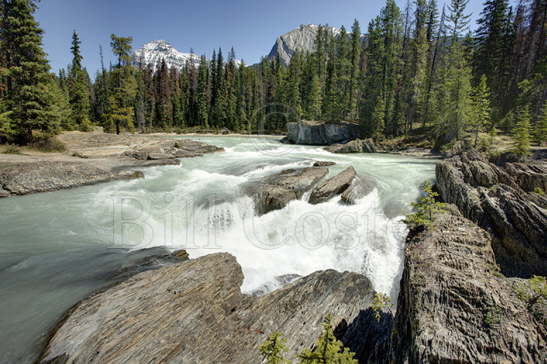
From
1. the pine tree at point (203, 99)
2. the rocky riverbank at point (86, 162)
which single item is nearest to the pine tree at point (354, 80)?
the rocky riverbank at point (86, 162)

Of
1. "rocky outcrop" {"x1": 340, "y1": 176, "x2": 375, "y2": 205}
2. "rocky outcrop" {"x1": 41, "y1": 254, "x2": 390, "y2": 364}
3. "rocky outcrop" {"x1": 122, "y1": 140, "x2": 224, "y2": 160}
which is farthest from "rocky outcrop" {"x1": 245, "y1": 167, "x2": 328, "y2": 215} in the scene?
"rocky outcrop" {"x1": 122, "y1": 140, "x2": 224, "y2": 160}

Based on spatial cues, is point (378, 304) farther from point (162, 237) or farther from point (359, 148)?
point (359, 148)

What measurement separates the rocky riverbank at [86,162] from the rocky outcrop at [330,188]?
11.1 metres

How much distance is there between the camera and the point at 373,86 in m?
39.3

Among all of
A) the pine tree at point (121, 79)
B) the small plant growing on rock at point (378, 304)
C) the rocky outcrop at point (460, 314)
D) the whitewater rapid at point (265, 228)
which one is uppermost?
the pine tree at point (121, 79)

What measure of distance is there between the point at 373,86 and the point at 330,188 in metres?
34.1

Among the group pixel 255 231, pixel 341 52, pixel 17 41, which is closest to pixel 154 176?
pixel 255 231

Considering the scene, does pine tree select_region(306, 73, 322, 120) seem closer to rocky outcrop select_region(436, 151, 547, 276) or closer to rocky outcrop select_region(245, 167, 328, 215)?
rocky outcrop select_region(245, 167, 328, 215)

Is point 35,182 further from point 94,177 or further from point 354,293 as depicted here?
point 354,293

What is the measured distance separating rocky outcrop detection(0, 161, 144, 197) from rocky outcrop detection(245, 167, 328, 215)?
835 cm

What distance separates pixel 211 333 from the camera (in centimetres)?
422

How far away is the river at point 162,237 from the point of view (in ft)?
17.5

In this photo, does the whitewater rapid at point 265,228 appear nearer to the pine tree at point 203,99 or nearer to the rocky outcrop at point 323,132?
the rocky outcrop at point 323,132

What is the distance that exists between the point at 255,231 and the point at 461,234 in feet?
24.3
